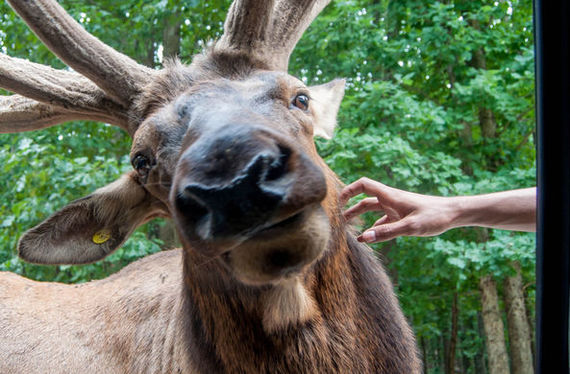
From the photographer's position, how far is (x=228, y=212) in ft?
4.95

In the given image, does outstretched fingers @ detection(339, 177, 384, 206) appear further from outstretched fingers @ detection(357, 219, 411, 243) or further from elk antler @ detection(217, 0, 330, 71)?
elk antler @ detection(217, 0, 330, 71)

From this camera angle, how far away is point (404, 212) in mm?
2467

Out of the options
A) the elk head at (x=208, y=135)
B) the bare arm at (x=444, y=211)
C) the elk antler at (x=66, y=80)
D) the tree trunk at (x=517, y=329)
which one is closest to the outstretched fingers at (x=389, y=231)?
the bare arm at (x=444, y=211)

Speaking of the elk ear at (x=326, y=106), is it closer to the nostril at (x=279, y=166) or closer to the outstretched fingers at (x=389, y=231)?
the outstretched fingers at (x=389, y=231)

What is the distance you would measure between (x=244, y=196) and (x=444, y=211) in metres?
1.26

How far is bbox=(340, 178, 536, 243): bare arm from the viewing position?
7.36 ft

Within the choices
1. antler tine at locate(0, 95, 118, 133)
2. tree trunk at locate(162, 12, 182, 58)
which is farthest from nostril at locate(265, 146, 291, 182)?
tree trunk at locate(162, 12, 182, 58)

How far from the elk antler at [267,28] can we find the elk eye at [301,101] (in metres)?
0.32

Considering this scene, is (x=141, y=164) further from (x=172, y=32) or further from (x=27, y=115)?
(x=172, y=32)

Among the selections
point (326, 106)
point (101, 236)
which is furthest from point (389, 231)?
point (101, 236)

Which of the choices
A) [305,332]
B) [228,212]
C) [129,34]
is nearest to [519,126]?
[129,34]

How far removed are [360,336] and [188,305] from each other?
2.71 ft

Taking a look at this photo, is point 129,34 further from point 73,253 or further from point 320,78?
point 73,253

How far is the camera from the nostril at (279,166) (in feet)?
5.01
